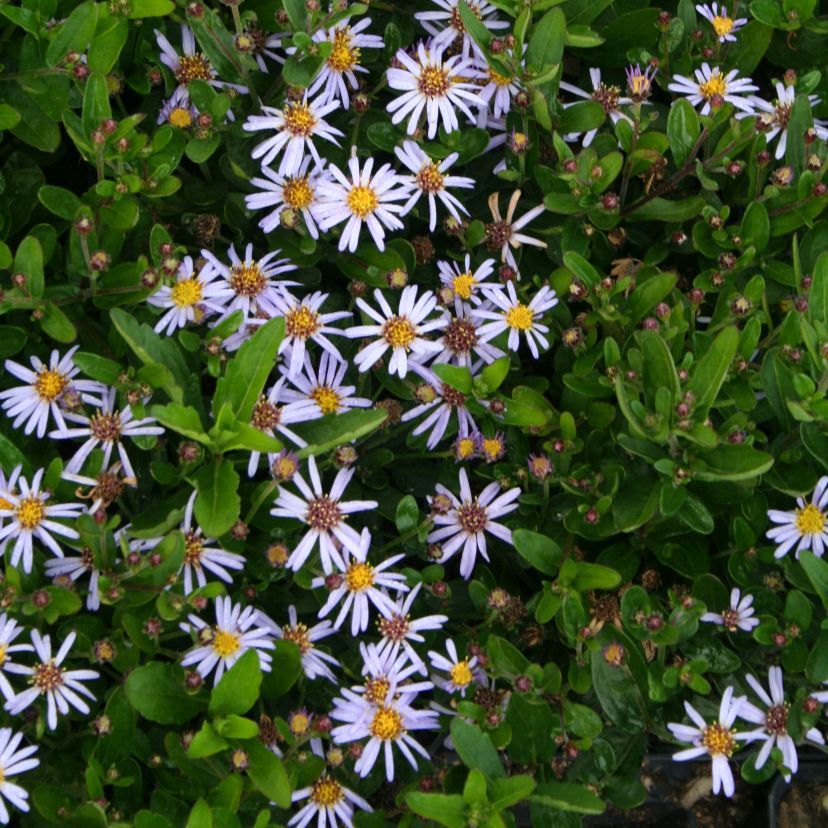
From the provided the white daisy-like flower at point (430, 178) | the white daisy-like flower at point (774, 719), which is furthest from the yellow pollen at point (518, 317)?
the white daisy-like flower at point (774, 719)

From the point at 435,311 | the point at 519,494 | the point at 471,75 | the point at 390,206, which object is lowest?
the point at 519,494

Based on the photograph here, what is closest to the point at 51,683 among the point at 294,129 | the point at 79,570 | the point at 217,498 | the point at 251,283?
the point at 79,570

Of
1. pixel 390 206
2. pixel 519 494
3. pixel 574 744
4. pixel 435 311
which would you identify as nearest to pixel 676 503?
pixel 519 494

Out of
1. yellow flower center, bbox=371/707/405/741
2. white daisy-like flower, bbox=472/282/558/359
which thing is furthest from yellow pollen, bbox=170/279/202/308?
yellow flower center, bbox=371/707/405/741

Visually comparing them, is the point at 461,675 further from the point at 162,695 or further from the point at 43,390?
the point at 43,390

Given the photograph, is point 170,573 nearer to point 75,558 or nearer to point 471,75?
point 75,558

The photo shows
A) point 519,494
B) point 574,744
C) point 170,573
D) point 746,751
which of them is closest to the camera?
point 170,573

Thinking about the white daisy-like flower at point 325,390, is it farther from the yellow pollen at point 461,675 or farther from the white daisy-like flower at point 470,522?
the yellow pollen at point 461,675

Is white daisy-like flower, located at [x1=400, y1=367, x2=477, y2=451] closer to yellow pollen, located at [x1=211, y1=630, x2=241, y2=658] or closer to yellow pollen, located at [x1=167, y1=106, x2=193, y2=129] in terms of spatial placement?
yellow pollen, located at [x1=211, y1=630, x2=241, y2=658]
